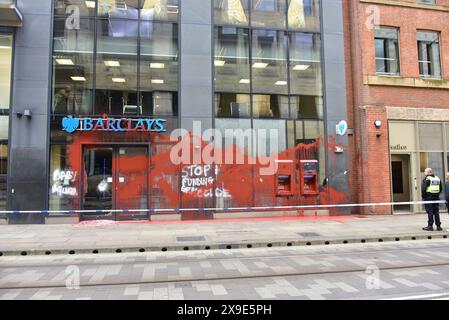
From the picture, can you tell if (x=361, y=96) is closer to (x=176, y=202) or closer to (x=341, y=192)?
(x=341, y=192)

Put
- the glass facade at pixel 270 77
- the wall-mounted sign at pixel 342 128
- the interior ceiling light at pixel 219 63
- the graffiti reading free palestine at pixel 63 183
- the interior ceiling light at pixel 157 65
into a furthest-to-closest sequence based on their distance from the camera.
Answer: the wall-mounted sign at pixel 342 128 < the interior ceiling light at pixel 219 63 < the glass facade at pixel 270 77 < the interior ceiling light at pixel 157 65 < the graffiti reading free palestine at pixel 63 183

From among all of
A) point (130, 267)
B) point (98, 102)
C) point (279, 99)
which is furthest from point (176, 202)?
point (130, 267)

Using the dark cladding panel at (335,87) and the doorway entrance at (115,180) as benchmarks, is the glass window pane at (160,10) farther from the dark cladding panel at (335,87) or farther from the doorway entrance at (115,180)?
the dark cladding panel at (335,87)

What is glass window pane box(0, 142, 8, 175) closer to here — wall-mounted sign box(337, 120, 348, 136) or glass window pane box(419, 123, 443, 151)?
wall-mounted sign box(337, 120, 348, 136)

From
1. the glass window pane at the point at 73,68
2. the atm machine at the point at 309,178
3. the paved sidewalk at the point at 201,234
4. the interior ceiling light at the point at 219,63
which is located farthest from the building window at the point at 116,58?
the atm machine at the point at 309,178

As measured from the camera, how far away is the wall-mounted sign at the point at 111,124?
14648 millimetres

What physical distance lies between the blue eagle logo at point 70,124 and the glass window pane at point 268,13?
8.00 m

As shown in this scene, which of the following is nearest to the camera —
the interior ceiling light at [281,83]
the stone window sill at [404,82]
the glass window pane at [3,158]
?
the glass window pane at [3,158]

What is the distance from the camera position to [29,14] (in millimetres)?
14805

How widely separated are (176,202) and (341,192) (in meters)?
6.78

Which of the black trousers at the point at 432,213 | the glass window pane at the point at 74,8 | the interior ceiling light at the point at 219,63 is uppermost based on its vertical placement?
the glass window pane at the point at 74,8

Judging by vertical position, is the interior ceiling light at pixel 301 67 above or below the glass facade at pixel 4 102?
above

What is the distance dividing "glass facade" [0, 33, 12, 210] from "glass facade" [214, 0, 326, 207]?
7566 mm

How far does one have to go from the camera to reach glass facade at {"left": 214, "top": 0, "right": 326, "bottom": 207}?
52.8 ft
